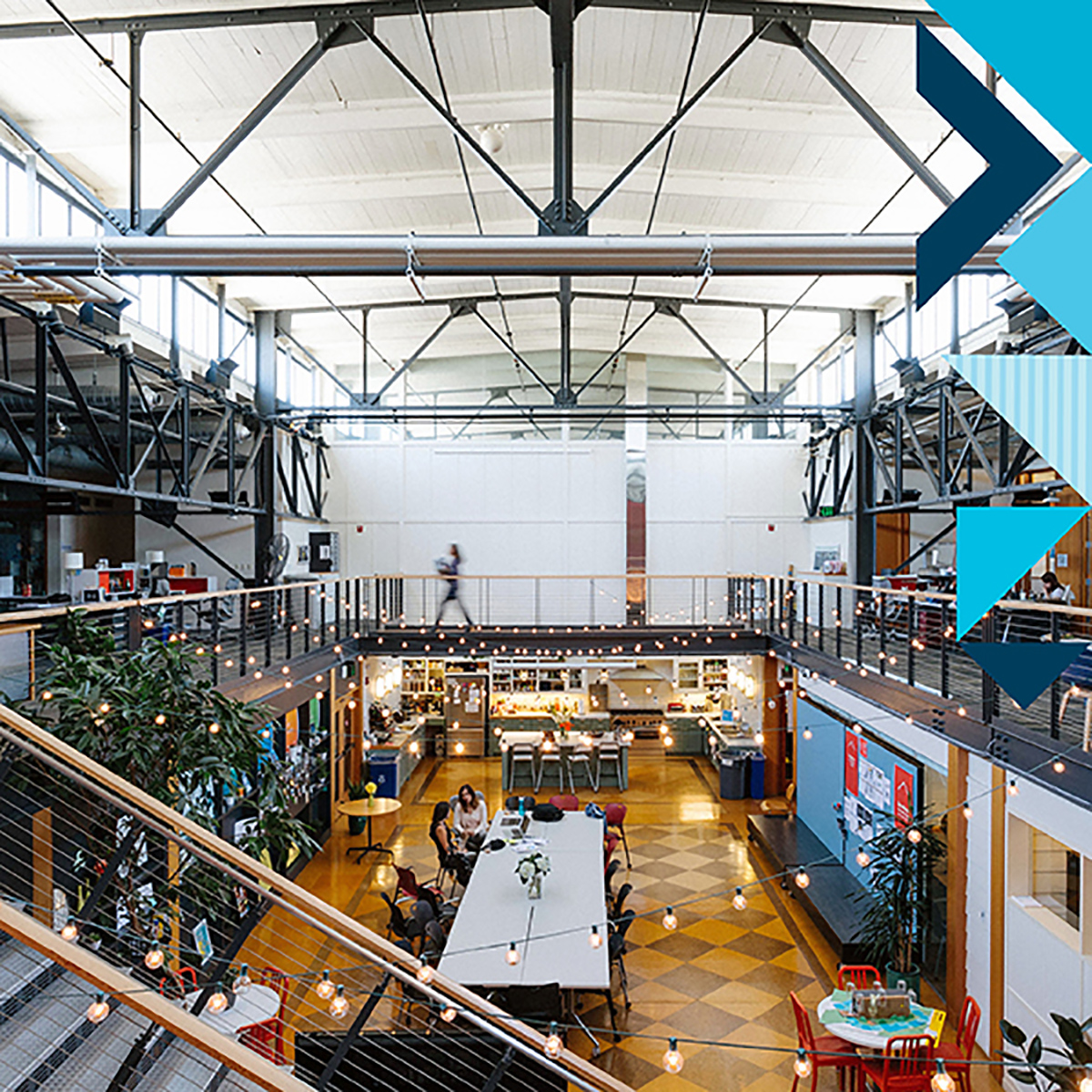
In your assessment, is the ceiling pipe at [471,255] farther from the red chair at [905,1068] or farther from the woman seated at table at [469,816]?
the woman seated at table at [469,816]

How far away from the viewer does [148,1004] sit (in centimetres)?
303

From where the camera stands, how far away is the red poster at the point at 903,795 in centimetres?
789

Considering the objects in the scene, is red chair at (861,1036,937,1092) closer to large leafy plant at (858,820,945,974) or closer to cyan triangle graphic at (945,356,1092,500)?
large leafy plant at (858,820,945,974)

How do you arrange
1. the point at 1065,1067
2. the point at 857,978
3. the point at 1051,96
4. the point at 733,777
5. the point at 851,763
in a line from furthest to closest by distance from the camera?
1. the point at 733,777
2. the point at 851,763
3. the point at 857,978
4. the point at 1065,1067
5. the point at 1051,96

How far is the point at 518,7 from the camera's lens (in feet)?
21.7

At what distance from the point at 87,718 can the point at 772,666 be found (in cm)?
1108

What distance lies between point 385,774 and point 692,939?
6.09 m

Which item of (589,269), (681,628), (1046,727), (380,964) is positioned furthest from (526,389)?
(380,964)

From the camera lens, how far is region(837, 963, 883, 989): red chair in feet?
21.9

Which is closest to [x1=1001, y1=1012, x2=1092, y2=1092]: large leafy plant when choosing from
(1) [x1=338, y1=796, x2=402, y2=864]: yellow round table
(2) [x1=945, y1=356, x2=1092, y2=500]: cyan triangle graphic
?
(2) [x1=945, y1=356, x2=1092, y2=500]: cyan triangle graphic

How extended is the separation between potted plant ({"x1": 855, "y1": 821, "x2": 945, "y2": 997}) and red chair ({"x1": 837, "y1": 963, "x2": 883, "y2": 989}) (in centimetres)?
17

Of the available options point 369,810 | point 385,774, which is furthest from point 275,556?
point 369,810

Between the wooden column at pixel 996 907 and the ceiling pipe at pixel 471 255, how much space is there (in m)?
3.88

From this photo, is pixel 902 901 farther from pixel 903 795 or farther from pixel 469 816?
pixel 469 816
